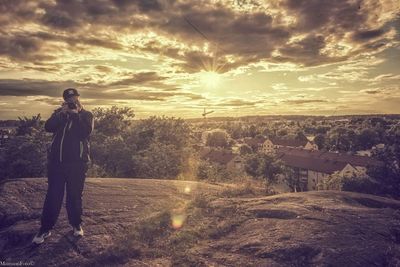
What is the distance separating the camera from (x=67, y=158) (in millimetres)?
5461

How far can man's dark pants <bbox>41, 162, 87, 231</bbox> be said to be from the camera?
5426mm

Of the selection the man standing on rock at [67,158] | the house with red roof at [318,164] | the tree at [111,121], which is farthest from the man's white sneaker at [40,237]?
the house with red roof at [318,164]

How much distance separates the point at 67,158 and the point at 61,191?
57cm

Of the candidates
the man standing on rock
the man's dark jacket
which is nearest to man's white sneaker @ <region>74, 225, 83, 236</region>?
the man standing on rock

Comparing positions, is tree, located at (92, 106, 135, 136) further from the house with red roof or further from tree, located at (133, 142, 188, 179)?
the house with red roof

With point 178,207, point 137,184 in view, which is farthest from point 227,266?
point 137,184

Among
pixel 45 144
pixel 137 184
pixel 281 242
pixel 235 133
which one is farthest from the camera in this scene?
pixel 235 133

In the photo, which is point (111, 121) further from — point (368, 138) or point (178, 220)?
point (368, 138)

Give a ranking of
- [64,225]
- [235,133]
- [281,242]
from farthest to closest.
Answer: [235,133] < [64,225] < [281,242]

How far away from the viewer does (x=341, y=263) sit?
15.3ft

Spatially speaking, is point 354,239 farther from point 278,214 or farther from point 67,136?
point 67,136

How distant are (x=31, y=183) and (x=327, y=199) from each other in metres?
7.00

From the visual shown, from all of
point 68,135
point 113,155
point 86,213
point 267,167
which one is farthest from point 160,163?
point 267,167

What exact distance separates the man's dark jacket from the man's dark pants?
0.42 feet
